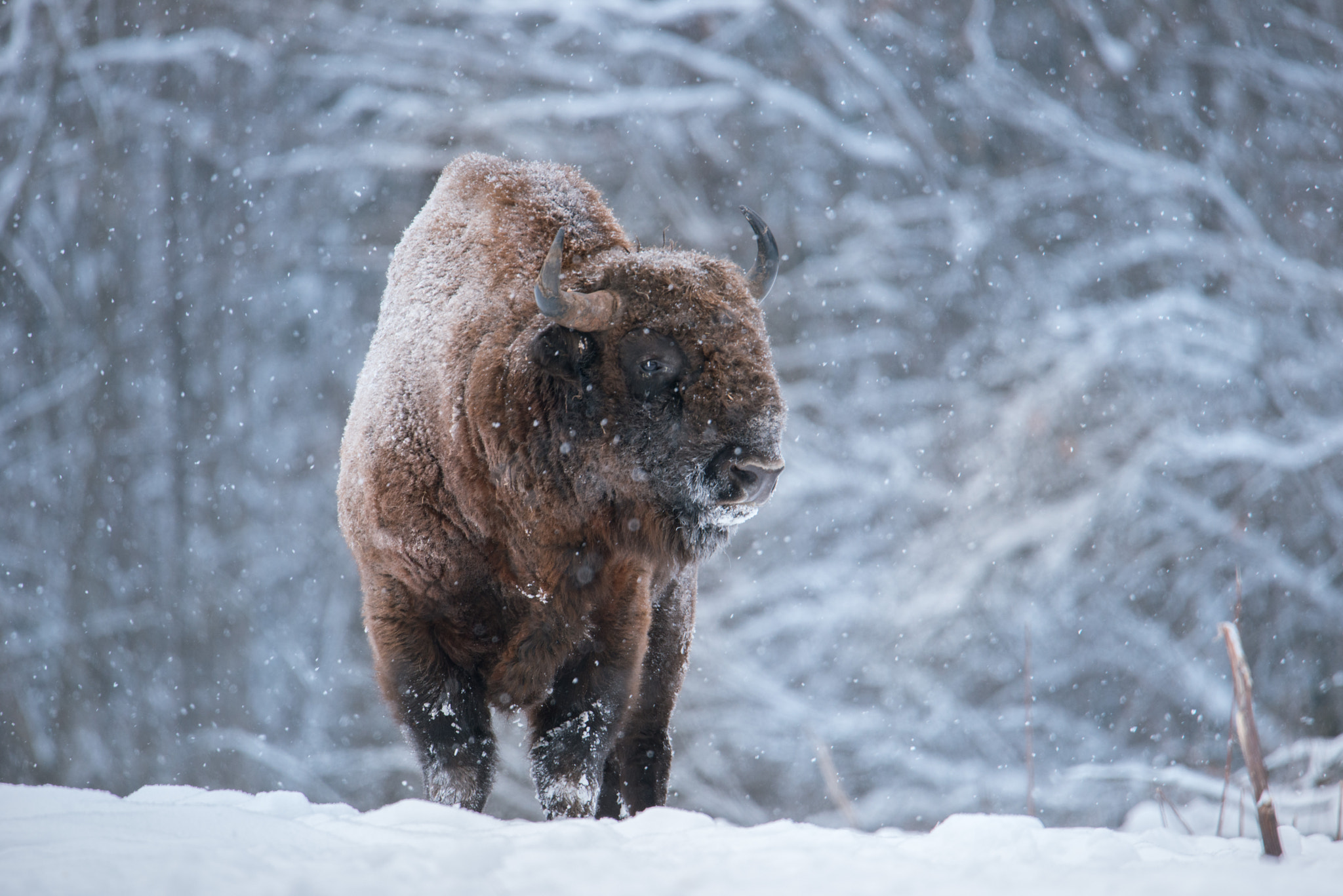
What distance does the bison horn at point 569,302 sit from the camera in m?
2.72

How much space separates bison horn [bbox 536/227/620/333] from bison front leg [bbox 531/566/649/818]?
3.13ft

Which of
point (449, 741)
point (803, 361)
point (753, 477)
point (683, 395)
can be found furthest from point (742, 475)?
point (803, 361)

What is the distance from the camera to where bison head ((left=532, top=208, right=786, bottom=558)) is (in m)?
2.73

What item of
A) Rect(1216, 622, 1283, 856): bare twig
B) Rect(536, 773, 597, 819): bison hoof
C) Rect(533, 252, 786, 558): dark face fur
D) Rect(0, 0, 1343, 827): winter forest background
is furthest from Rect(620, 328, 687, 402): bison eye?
Rect(0, 0, 1343, 827): winter forest background

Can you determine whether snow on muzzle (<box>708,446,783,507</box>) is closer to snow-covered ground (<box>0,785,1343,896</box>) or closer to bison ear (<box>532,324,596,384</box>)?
bison ear (<box>532,324,596,384</box>)

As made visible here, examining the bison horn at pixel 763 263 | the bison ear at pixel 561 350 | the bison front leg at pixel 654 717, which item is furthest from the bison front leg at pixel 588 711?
the bison horn at pixel 763 263

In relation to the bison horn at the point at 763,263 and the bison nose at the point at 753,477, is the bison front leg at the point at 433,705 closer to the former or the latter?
the bison nose at the point at 753,477

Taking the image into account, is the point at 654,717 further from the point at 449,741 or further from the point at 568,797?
the point at 449,741

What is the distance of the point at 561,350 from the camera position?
292cm

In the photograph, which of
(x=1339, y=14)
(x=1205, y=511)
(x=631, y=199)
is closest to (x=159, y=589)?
(x=631, y=199)

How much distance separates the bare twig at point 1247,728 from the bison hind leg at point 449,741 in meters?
2.15

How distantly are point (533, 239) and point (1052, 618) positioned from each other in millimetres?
8824

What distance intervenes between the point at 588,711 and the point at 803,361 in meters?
7.81

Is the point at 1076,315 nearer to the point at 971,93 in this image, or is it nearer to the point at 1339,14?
the point at 971,93
